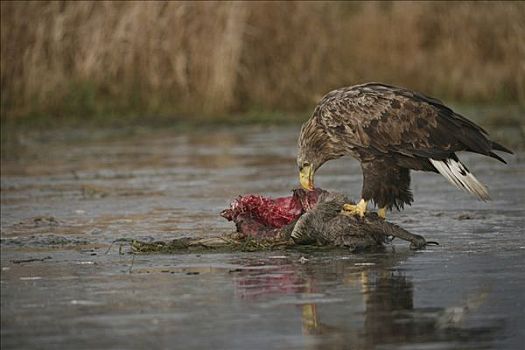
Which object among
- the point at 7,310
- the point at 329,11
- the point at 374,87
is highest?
the point at 329,11

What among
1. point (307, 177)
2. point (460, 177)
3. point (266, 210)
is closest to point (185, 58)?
point (307, 177)

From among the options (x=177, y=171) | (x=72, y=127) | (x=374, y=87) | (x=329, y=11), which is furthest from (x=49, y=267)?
(x=329, y=11)

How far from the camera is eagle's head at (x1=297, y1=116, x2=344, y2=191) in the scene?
35.0 ft

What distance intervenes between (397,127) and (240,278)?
86.1 inches

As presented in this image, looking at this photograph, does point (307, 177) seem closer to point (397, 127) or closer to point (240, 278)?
point (397, 127)

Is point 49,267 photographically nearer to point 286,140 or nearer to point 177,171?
point 177,171

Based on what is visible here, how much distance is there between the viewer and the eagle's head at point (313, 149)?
35.0 ft

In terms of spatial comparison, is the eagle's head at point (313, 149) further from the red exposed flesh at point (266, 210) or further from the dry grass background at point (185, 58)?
the dry grass background at point (185, 58)

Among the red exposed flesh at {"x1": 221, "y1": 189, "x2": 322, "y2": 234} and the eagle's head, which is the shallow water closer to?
the red exposed flesh at {"x1": 221, "y1": 189, "x2": 322, "y2": 234}

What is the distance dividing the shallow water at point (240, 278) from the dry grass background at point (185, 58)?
739cm

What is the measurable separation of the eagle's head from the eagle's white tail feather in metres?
0.74

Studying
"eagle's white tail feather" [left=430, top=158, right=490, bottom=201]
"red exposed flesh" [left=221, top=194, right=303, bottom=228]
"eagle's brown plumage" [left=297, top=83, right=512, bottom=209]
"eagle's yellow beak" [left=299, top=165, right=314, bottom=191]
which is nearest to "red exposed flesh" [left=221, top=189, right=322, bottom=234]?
"red exposed flesh" [left=221, top=194, right=303, bottom=228]

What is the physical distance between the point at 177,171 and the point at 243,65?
6749mm

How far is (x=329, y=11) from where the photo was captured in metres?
24.5
